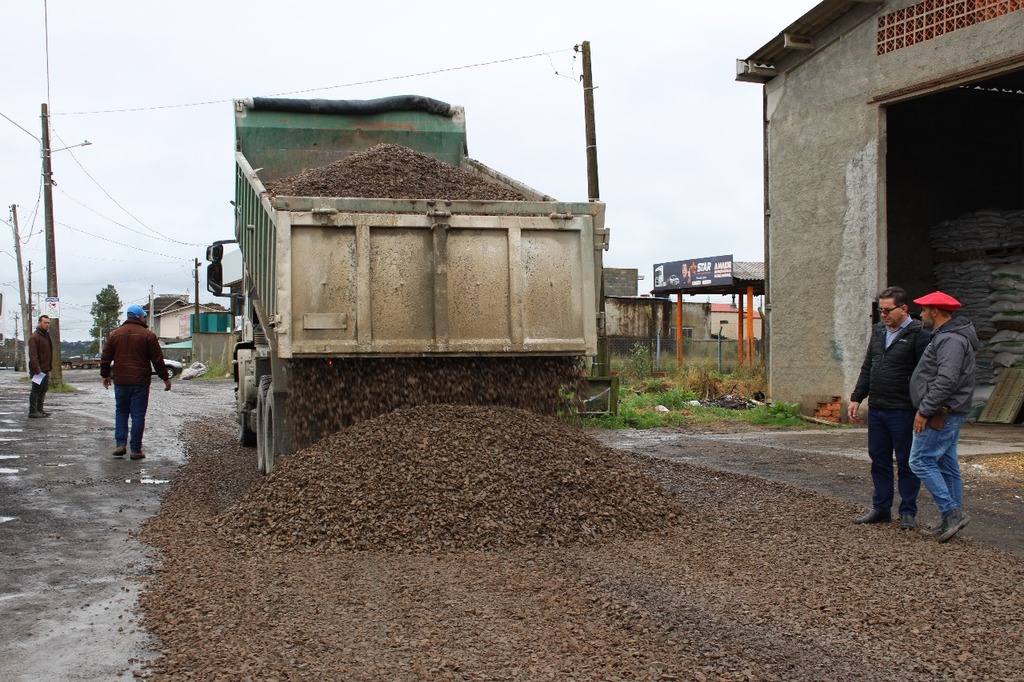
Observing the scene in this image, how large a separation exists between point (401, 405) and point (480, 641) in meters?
3.71

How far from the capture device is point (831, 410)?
1585 cm

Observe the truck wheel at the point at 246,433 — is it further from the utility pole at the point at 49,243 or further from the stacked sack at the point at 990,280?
the utility pole at the point at 49,243

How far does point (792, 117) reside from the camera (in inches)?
653

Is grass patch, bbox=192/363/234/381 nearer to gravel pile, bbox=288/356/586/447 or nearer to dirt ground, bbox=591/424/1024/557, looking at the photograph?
dirt ground, bbox=591/424/1024/557

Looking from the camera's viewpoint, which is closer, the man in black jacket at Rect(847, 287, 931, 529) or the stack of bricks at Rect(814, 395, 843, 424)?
the man in black jacket at Rect(847, 287, 931, 529)

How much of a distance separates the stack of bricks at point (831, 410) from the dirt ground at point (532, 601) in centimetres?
735

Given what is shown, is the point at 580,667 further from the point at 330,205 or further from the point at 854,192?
the point at 854,192

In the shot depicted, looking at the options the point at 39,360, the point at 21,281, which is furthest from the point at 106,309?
the point at 39,360

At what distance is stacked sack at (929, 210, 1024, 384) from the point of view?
16.6 metres

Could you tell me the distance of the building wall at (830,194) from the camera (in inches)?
589

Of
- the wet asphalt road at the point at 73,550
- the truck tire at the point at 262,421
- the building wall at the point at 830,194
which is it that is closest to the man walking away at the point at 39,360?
the wet asphalt road at the point at 73,550

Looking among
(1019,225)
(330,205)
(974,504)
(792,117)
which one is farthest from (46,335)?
(1019,225)

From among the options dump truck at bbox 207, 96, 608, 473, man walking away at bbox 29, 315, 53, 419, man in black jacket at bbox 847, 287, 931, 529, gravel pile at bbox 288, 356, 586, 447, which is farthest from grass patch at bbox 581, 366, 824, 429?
man walking away at bbox 29, 315, 53, 419

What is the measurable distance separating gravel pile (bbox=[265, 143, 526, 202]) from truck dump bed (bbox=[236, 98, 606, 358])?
529 millimetres
